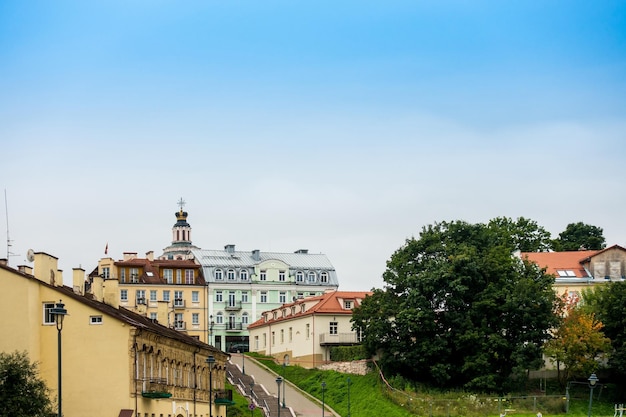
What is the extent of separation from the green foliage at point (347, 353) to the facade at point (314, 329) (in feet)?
4.97

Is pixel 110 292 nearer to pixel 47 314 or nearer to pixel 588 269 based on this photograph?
pixel 47 314

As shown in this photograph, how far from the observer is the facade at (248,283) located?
461 feet

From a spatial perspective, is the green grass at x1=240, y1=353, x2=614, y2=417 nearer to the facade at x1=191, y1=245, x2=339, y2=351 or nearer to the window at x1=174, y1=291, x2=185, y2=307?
the window at x1=174, y1=291, x2=185, y2=307

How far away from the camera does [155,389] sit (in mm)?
61250

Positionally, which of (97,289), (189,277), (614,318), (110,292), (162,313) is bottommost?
(614,318)

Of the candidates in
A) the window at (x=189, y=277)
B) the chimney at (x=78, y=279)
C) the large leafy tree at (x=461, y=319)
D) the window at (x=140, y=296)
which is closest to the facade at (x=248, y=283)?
the window at (x=189, y=277)

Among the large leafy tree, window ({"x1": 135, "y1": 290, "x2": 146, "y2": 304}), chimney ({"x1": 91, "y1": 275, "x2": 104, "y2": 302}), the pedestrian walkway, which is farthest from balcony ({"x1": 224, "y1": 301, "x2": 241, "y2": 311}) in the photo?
chimney ({"x1": 91, "y1": 275, "x2": 104, "y2": 302})

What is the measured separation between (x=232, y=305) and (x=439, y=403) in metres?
61.3

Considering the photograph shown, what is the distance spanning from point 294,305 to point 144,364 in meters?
52.0

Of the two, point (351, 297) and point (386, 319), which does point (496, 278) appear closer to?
point (386, 319)

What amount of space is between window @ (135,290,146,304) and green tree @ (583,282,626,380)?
57.8 meters

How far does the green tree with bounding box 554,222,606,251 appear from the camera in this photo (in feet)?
464

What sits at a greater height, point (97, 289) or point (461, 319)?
point (97, 289)

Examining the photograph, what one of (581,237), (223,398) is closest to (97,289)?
(223,398)
